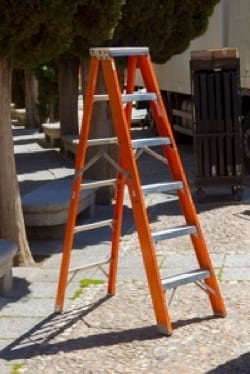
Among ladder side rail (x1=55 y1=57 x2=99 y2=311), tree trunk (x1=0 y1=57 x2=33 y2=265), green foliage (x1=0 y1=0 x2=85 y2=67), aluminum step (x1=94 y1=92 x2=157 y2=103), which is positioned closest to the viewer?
aluminum step (x1=94 y1=92 x2=157 y2=103)

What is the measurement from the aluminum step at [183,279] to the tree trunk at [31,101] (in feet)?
57.3

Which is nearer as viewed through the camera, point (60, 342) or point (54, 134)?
point (60, 342)

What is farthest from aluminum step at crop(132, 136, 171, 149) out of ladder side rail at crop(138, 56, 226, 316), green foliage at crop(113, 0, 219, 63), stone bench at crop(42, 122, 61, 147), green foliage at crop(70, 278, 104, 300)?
stone bench at crop(42, 122, 61, 147)

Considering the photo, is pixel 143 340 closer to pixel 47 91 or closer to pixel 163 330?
pixel 163 330

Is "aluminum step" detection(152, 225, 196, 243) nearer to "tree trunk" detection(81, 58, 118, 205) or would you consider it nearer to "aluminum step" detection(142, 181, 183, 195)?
"aluminum step" detection(142, 181, 183, 195)

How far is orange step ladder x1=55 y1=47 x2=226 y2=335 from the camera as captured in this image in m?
6.02

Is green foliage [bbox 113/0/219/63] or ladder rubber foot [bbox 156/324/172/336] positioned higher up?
green foliage [bbox 113/0/219/63]

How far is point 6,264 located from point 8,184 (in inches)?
42.9

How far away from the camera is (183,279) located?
20.4ft

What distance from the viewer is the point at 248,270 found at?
771 centimetres

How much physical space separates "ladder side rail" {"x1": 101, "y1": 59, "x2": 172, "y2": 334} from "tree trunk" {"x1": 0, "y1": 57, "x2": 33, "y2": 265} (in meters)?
1.65

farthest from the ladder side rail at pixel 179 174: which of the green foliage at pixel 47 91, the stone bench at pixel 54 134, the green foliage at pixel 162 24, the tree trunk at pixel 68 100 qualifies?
the green foliage at pixel 47 91

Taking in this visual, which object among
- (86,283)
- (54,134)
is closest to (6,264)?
(86,283)

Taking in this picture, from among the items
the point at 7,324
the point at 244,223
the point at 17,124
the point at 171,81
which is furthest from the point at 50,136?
the point at 7,324
